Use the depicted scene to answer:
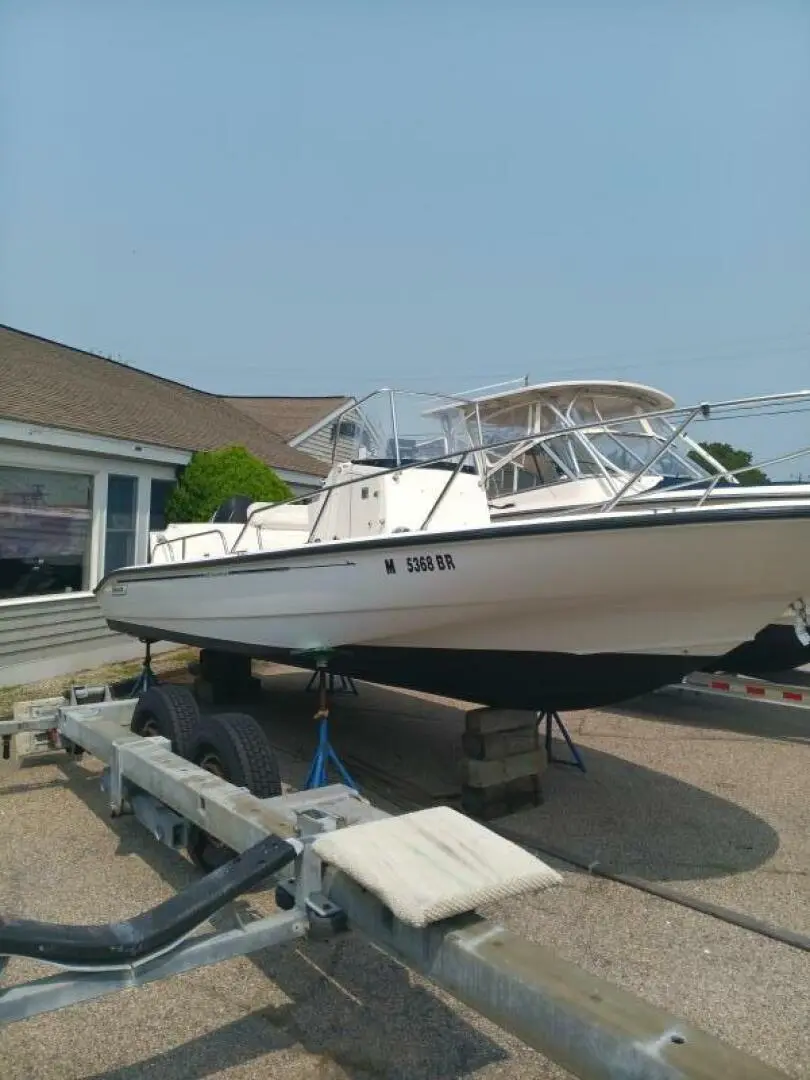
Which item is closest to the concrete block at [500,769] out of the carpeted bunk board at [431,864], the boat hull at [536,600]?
the boat hull at [536,600]

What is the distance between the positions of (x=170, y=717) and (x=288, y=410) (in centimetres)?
1760

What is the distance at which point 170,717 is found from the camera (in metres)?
4.87

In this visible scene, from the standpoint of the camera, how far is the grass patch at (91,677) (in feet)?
27.6

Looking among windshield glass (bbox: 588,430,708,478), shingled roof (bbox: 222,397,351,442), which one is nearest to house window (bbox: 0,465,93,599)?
windshield glass (bbox: 588,430,708,478)

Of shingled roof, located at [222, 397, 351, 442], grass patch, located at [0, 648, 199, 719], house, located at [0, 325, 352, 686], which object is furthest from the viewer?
shingled roof, located at [222, 397, 351, 442]

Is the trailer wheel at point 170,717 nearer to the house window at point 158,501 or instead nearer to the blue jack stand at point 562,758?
the blue jack stand at point 562,758

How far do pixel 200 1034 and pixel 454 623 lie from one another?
8.22 ft

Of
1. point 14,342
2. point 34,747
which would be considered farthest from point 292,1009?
point 14,342

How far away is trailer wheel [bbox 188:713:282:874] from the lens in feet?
12.8

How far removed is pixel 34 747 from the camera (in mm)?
5438

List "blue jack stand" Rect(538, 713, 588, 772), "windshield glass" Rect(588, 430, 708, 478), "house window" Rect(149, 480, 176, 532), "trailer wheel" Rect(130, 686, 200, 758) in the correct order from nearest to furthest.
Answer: "trailer wheel" Rect(130, 686, 200, 758)
"blue jack stand" Rect(538, 713, 588, 772)
"windshield glass" Rect(588, 430, 708, 478)
"house window" Rect(149, 480, 176, 532)

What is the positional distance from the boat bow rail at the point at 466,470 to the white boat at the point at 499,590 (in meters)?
0.03

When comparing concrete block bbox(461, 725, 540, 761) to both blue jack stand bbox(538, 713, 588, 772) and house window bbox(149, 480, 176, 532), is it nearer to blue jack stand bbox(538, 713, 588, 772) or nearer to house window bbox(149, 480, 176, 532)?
blue jack stand bbox(538, 713, 588, 772)

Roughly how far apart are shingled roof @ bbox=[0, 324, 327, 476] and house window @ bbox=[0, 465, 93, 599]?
2.28 ft
